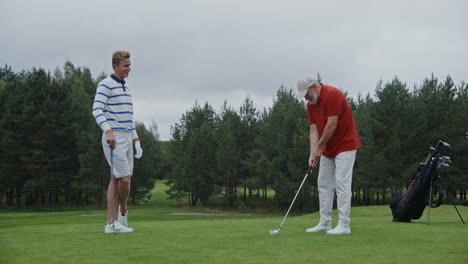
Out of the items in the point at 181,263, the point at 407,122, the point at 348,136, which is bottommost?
the point at 181,263

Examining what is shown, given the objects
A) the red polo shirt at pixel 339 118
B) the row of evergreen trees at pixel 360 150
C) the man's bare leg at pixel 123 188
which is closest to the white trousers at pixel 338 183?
the red polo shirt at pixel 339 118

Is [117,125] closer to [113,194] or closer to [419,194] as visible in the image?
[113,194]

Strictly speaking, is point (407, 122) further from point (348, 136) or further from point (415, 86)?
point (348, 136)

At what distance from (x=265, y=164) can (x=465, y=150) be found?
65.5 feet

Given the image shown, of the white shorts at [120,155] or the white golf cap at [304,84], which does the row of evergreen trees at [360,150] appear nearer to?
the white golf cap at [304,84]

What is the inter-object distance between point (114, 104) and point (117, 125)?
0.32 m

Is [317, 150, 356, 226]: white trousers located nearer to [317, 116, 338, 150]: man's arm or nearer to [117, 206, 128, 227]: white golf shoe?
[317, 116, 338, 150]: man's arm

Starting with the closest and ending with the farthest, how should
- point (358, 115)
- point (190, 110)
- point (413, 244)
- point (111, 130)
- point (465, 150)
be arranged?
point (413, 244), point (111, 130), point (465, 150), point (358, 115), point (190, 110)

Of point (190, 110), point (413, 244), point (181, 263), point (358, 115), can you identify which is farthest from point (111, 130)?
point (190, 110)

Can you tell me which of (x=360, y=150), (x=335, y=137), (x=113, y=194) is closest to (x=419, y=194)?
(x=335, y=137)

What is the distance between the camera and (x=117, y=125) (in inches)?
302

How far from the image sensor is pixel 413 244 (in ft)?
20.2

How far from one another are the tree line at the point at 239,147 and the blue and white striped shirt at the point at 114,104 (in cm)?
4244

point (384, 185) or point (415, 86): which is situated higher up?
point (415, 86)
